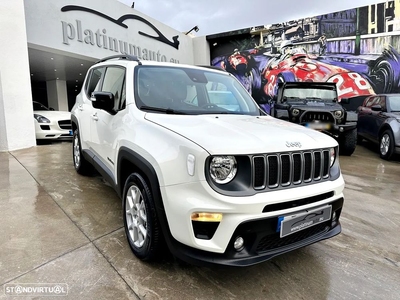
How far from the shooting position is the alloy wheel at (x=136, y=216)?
2.12 m

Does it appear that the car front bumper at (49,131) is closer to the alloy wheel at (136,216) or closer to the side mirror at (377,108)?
the alloy wheel at (136,216)

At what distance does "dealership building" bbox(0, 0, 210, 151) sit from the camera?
6.96 metres

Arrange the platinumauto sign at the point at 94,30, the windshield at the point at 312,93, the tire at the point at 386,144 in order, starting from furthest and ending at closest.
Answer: the platinumauto sign at the point at 94,30
the windshield at the point at 312,93
the tire at the point at 386,144

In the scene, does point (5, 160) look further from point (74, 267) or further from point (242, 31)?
point (242, 31)

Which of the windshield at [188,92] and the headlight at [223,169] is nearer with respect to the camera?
the headlight at [223,169]

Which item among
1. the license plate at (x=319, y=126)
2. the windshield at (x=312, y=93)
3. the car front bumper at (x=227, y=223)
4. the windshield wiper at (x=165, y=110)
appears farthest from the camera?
the windshield at (x=312, y=93)

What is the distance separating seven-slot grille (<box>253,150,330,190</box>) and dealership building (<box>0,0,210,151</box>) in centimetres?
732

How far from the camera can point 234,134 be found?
1.90 meters

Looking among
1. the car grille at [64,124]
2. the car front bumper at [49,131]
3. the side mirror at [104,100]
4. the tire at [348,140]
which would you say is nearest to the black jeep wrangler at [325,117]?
the tire at [348,140]

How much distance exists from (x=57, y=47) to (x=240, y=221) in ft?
34.4

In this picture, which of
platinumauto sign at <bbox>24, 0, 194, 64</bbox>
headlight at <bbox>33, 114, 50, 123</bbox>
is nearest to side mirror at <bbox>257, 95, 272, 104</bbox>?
platinumauto sign at <bbox>24, 0, 194, 64</bbox>

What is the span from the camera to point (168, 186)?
1.78 metres

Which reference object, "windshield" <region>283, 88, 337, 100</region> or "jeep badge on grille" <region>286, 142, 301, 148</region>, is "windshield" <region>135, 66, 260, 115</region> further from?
"windshield" <region>283, 88, 337, 100</region>

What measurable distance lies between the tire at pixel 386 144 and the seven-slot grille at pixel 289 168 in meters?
5.34
